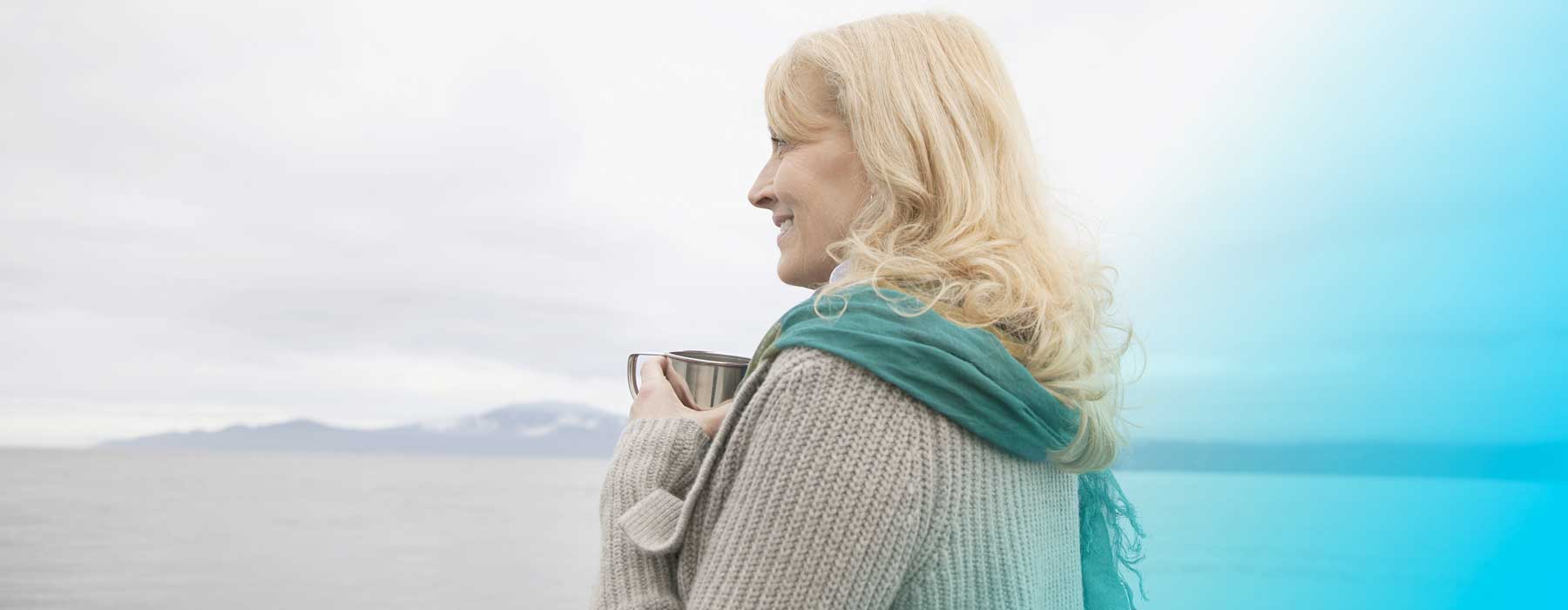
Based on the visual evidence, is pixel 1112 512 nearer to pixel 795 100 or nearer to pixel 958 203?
pixel 958 203

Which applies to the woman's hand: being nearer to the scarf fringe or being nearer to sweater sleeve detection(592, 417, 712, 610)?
sweater sleeve detection(592, 417, 712, 610)

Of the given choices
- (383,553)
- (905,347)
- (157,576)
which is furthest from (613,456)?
(383,553)

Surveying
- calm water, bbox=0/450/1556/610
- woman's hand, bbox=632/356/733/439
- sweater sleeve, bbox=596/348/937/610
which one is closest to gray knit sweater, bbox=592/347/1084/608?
sweater sleeve, bbox=596/348/937/610

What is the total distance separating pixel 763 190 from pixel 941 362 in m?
0.37

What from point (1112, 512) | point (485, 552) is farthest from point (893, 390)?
point (485, 552)

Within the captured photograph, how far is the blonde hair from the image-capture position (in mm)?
970

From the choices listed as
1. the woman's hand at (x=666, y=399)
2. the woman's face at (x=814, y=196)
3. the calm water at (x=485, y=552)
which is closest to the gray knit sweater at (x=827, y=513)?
the woman's hand at (x=666, y=399)

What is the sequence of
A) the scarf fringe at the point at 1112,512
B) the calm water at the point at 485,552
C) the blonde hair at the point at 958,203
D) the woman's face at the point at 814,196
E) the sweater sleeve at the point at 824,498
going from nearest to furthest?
the sweater sleeve at the point at 824,498 → the blonde hair at the point at 958,203 → the woman's face at the point at 814,196 → the scarf fringe at the point at 1112,512 → the calm water at the point at 485,552

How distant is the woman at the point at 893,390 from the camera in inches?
33.5

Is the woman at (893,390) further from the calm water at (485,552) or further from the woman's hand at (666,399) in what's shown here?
the calm water at (485,552)

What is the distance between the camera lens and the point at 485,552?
11.9m

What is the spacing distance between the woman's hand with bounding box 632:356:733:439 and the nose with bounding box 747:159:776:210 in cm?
21

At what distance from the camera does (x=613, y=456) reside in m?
1.01

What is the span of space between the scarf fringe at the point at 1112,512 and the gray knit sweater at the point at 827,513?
0.35 metres
